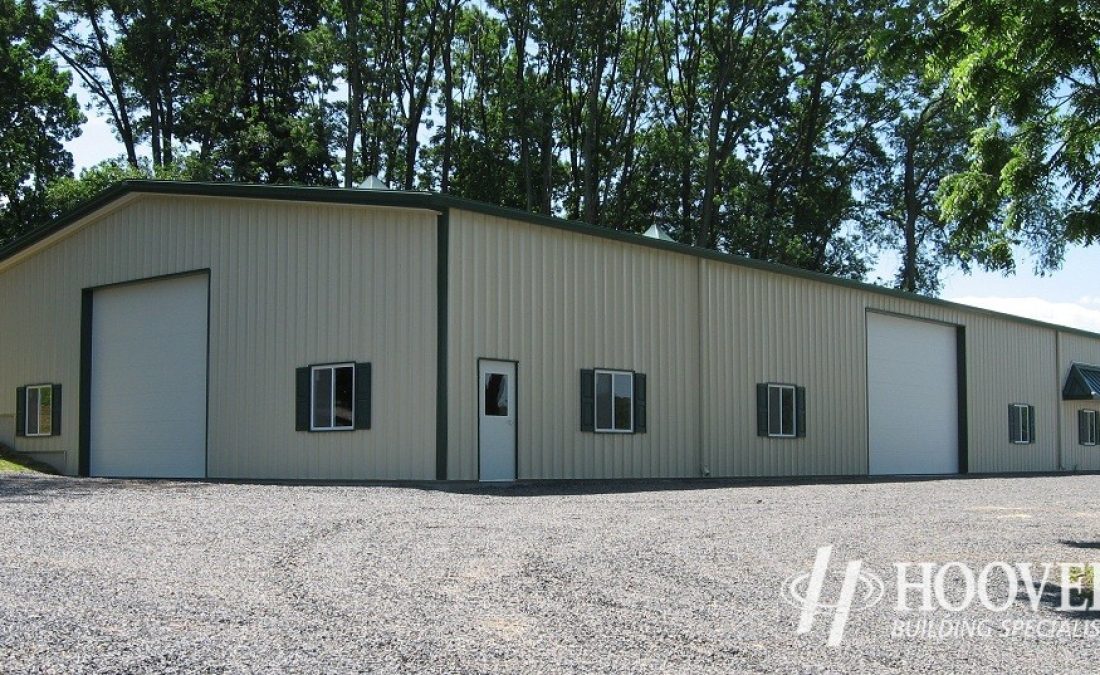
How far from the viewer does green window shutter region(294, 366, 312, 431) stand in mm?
18594

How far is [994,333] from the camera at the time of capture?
3083cm

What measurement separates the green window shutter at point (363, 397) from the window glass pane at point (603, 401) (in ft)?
13.1

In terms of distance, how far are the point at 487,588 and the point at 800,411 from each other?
17729mm

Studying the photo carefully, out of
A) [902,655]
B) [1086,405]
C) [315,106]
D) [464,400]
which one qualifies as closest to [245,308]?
[464,400]

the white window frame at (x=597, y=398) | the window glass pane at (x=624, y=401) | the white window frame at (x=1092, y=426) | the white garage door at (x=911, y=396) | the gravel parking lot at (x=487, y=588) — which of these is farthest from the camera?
the white window frame at (x=1092, y=426)

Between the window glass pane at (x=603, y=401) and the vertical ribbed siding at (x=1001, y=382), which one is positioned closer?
the window glass pane at (x=603, y=401)

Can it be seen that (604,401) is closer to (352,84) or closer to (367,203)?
(367,203)

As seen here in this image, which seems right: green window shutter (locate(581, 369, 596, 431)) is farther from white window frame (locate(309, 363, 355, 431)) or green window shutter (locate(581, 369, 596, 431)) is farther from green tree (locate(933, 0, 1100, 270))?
green tree (locate(933, 0, 1100, 270))

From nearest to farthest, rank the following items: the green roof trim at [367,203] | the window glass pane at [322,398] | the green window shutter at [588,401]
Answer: the green roof trim at [367,203]
the window glass pane at [322,398]
the green window shutter at [588,401]

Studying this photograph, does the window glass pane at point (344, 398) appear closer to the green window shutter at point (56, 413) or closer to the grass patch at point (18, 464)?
the grass patch at point (18, 464)

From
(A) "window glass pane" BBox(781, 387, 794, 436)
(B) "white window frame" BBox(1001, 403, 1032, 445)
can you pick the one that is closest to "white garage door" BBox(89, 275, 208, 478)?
(A) "window glass pane" BBox(781, 387, 794, 436)

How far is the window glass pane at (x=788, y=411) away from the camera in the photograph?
23.8 meters

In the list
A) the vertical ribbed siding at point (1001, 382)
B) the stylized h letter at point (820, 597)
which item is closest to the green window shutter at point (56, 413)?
the vertical ribbed siding at point (1001, 382)

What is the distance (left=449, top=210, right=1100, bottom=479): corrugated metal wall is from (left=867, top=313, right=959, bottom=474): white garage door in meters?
0.47
